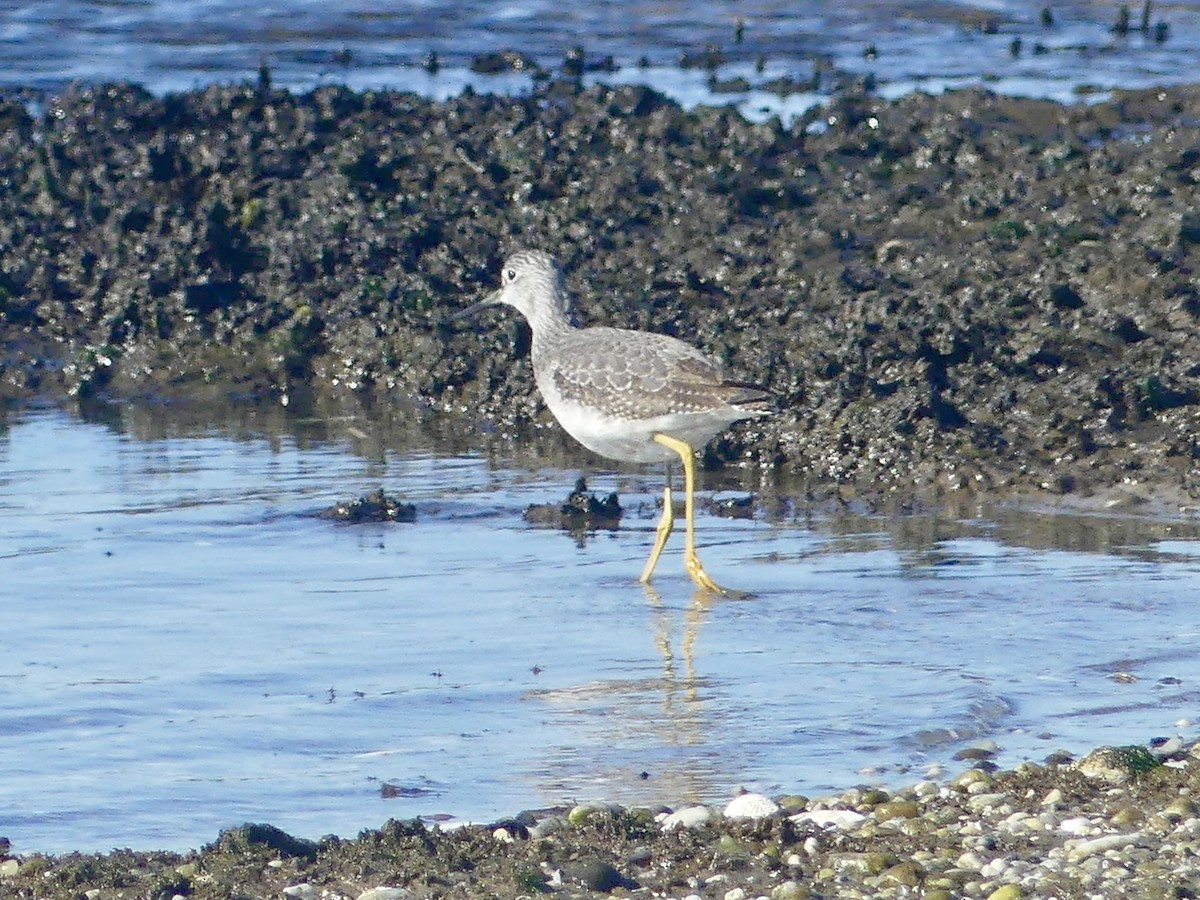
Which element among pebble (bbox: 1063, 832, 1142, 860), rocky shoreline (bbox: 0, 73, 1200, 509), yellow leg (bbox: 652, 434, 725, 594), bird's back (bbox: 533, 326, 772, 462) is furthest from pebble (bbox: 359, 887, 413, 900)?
rocky shoreline (bbox: 0, 73, 1200, 509)

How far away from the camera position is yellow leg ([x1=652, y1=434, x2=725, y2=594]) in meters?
8.35

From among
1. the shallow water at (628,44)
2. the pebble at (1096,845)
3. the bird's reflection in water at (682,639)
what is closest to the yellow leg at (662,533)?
Result: the bird's reflection in water at (682,639)

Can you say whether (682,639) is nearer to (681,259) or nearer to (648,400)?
(648,400)

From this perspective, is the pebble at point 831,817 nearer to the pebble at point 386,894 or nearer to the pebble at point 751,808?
the pebble at point 751,808

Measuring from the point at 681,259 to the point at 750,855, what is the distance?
7690mm

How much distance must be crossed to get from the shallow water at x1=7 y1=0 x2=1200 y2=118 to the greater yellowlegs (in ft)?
28.7

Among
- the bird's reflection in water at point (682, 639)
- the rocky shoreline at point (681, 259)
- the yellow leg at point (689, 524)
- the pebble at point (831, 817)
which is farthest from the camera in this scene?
the rocky shoreline at point (681, 259)

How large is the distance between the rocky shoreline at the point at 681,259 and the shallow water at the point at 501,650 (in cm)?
89

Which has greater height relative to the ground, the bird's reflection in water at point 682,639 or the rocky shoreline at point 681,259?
the rocky shoreline at point 681,259

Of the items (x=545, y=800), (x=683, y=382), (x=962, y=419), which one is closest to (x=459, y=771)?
(x=545, y=800)

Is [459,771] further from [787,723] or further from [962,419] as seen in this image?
[962,419]

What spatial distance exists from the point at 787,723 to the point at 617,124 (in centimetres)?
933

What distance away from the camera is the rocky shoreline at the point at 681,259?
33.6ft

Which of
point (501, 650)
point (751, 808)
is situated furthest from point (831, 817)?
point (501, 650)
